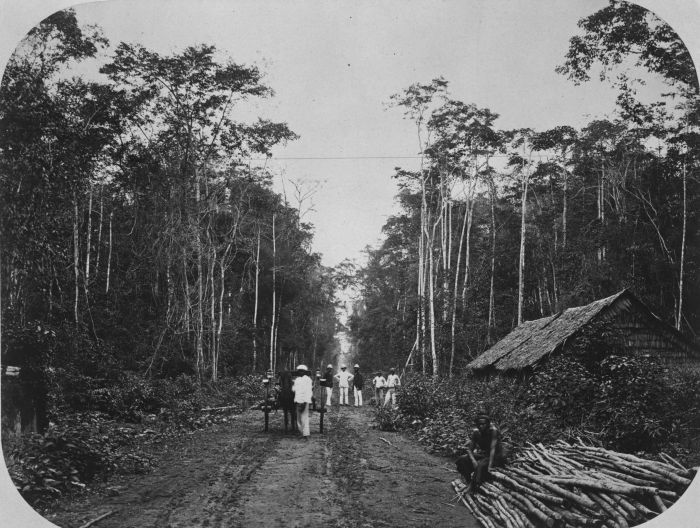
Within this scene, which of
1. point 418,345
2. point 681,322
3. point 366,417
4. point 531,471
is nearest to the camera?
point 531,471

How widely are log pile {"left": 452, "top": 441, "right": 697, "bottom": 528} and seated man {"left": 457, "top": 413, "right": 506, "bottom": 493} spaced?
133 millimetres

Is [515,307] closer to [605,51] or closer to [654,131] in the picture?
[654,131]

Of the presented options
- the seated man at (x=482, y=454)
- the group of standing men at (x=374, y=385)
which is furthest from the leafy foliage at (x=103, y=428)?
the seated man at (x=482, y=454)

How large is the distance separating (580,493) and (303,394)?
6.98m

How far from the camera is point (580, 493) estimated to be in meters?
5.72

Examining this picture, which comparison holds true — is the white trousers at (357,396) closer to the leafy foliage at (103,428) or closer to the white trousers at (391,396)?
the white trousers at (391,396)

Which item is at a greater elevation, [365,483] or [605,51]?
[605,51]

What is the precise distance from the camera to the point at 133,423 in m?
12.0

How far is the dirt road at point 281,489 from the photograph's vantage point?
5.89 m

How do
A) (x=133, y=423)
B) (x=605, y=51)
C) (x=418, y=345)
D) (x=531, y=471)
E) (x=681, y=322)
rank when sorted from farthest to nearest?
(x=418, y=345), (x=681, y=322), (x=133, y=423), (x=605, y=51), (x=531, y=471)

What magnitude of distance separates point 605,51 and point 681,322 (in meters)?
7.55

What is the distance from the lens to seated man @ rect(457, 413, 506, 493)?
688 centimetres

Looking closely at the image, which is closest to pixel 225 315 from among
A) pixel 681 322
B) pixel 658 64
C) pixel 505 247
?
pixel 505 247

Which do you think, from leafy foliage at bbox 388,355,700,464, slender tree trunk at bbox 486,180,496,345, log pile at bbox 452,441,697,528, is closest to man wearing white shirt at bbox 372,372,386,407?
leafy foliage at bbox 388,355,700,464
